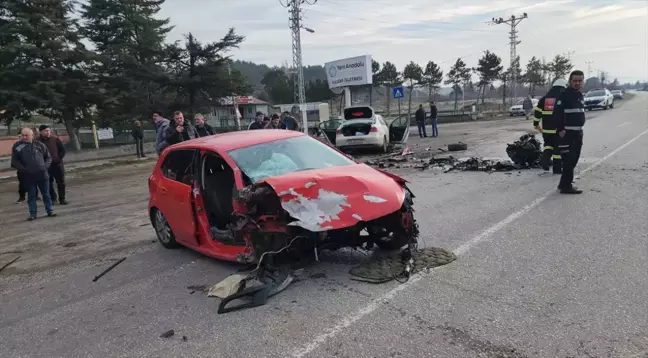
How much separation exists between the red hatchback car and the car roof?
12mm

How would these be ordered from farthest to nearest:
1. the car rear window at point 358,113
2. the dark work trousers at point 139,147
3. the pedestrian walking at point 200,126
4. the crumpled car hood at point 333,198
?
the dark work trousers at point 139,147
the car rear window at point 358,113
the pedestrian walking at point 200,126
the crumpled car hood at point 333,198

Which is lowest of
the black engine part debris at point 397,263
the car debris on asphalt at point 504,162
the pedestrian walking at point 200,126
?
the black engine part debris at point 397,263

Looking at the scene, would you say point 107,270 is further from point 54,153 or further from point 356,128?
point 356,128

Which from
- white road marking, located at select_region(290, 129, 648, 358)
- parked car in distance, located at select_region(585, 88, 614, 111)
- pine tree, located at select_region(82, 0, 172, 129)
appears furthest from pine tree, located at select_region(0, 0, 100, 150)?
parked car in distance, located at select_region(585, 88, 614, 111)

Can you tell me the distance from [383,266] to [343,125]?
40.1ft

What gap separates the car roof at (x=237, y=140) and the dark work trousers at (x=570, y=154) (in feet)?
14.5

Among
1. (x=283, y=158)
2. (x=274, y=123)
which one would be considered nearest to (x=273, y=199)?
(x=283, y=158)

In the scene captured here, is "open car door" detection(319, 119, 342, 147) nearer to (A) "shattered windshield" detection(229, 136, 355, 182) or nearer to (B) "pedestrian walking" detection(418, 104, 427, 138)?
(B) "pedestrian walking" detection(418, 104, 427, 138)

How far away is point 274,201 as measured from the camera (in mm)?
4375

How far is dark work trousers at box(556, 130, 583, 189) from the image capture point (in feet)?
24.2

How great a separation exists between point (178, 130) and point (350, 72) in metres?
21.5

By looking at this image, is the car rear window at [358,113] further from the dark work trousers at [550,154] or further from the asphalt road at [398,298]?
the asphalt road at [398,298]

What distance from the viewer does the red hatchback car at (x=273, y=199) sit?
4297 millimetres

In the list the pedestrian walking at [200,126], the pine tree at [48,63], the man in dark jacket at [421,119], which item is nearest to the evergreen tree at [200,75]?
the pine tree at [48,63]
